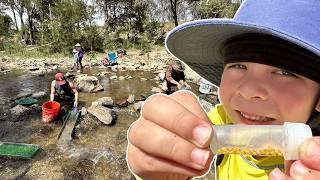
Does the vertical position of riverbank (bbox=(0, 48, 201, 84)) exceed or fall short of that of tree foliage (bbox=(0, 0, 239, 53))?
it falls short

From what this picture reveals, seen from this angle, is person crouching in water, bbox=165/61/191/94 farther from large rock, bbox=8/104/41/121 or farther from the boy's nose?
the boy's nose

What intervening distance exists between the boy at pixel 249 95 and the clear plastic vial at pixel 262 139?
0.03 metres

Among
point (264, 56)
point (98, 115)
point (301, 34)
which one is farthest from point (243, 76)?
point (98, 115)

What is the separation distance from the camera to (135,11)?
3112cm

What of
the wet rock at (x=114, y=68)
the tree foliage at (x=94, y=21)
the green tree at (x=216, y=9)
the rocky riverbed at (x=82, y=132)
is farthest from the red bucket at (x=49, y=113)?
the green tree at (x=216, y=9)

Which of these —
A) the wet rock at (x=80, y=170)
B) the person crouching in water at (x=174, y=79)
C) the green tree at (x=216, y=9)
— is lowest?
the wet rock at (x=80, y=170)

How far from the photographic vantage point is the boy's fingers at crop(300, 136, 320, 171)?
30.9 inches

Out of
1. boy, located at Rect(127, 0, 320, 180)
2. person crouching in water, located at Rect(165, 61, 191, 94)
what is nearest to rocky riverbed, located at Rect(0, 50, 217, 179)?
person crouching in water, located at Rect(165, 61, 191, 94)

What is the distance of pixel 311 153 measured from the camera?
788 mm

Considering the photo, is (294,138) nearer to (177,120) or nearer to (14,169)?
(177,120)

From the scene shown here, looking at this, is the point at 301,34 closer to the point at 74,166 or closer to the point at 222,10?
the point at 74,166

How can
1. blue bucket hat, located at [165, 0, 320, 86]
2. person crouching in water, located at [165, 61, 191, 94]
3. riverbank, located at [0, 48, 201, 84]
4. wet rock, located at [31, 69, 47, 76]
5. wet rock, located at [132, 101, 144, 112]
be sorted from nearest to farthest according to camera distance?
blue bucket hat, located at [165, 0, 320, 86]
wet rock, located at [132, 101, 144, 112]
person crouching in water, located at [165, 61, 191, 94]
wet rock, located at [31, 69, 47, 76]
riverbank, located at [0, 48, 201, 84]

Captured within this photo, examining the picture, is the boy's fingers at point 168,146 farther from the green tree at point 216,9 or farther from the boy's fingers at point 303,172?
the green tree at point 216,9

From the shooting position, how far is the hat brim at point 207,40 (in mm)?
1218
